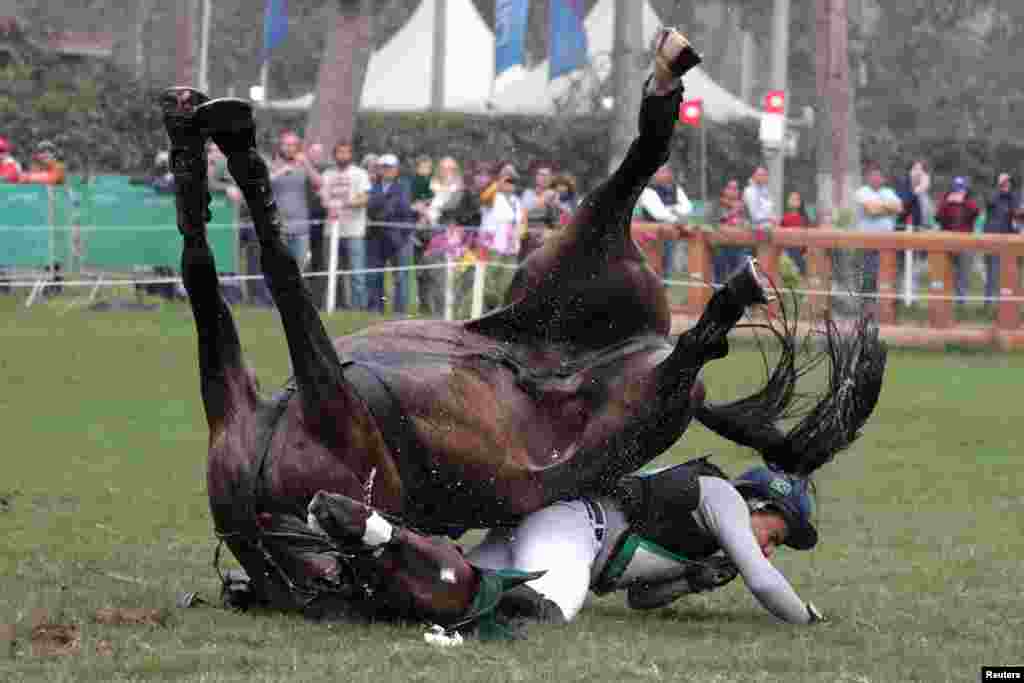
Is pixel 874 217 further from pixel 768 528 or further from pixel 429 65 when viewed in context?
pixel 768 528

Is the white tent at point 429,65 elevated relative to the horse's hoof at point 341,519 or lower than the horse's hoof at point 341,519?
elevated

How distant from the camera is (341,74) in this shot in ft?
97.7

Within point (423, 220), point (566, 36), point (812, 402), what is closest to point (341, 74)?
point (566, 36)

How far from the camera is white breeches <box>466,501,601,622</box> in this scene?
673cm

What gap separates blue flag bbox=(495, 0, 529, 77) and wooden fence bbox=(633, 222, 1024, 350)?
694 centimetres

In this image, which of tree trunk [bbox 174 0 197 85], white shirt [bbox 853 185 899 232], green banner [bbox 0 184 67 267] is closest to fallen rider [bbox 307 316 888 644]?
green banner [bbox 0 184 67 267]

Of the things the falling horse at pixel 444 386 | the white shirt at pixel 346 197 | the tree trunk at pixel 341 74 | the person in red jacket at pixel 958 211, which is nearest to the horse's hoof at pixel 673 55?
the falling horse at pixel 444 386

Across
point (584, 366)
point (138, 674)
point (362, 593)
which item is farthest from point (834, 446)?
point (138, 674)

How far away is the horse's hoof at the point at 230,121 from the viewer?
20.7ft

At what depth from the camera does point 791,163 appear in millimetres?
40469

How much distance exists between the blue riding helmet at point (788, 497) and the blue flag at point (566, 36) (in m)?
20.1

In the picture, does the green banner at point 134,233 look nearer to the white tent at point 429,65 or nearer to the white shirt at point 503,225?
the white shirt at point 503,225

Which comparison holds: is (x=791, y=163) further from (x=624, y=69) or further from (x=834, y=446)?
(x=834, y=446)

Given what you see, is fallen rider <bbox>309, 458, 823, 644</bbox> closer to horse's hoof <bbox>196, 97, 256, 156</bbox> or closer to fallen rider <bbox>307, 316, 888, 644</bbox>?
fallen rider <bbox>307, 316, 888, 644</bbox>
